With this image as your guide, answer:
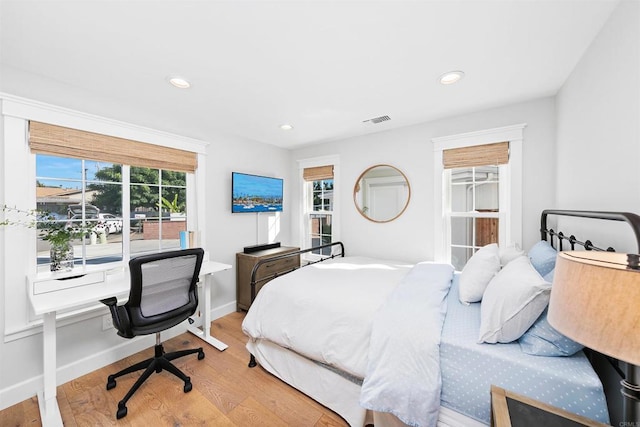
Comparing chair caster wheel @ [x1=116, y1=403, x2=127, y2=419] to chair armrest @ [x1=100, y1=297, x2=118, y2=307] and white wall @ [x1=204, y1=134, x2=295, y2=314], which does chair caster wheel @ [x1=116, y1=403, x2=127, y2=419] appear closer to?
chair armrest @ [x1=100, y1=297, x2=118, y2=307]

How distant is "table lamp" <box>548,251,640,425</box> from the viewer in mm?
613

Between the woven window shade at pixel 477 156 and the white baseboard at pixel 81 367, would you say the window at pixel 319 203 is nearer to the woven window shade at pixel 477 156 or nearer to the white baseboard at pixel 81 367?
the woven window shade at pixel 477 156

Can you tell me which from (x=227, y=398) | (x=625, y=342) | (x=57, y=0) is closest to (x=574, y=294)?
(x=625, y=342)

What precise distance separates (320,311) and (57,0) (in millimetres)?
2264

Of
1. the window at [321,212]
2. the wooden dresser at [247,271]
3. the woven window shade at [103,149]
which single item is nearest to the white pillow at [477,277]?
the wooden dresser at [247,271]

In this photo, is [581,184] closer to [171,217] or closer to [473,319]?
[473,319]

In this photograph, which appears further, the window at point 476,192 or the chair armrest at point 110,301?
the window at point 476,192

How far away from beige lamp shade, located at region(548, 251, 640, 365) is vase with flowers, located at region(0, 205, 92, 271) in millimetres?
2931

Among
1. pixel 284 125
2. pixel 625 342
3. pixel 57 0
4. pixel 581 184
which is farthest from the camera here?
pixel 284 125

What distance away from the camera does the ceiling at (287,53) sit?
131cm

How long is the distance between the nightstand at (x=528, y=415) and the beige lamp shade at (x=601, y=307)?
0.43 m

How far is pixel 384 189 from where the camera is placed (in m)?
3.38

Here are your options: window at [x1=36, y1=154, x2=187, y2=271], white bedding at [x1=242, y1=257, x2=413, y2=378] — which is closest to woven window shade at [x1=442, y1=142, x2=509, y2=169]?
white bedding at [x1=242, y1=257, x2=413, y2=378]

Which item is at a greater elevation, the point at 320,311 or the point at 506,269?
the point at 506,269
